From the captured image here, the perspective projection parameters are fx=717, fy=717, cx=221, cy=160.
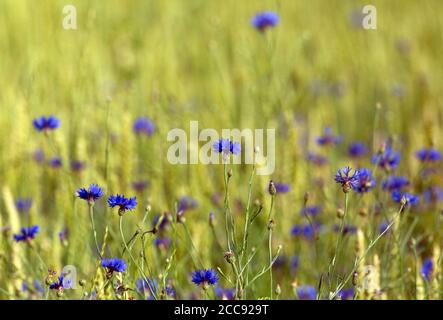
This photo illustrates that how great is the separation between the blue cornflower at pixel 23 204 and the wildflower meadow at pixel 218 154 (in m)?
0.03

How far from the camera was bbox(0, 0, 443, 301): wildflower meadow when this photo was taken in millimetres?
1665

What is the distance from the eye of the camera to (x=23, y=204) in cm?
223

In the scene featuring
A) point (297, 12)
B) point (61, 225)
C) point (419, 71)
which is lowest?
point (61, 225)

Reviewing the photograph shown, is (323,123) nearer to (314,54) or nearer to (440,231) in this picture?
(440,231)

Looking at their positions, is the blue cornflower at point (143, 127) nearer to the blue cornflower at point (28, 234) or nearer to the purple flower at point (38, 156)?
the purple flower at point (38, 156)

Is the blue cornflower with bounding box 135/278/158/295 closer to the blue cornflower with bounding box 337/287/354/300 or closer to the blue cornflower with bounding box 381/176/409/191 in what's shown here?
the blue cornflower with bounding box 337/287/354/300

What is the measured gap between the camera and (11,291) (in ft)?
5.61

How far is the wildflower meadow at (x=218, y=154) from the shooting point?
5.46 ft

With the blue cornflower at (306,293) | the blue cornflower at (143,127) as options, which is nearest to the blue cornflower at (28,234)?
the blue cornflower at (306,293)

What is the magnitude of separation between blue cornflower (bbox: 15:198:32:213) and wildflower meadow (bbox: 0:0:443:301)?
0.03 metres

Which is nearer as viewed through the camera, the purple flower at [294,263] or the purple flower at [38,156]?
the purple flower at [294,263]

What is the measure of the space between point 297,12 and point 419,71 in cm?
103
